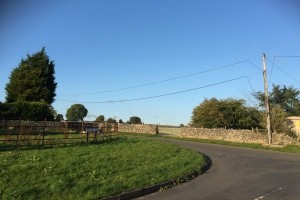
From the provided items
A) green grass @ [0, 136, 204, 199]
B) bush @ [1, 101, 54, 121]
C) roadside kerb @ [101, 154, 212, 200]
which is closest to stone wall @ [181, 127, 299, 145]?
bush @ [1, 101, 54, 121]

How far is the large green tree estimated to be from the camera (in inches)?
2367

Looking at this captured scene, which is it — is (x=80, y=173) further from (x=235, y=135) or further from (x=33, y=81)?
(x=33, y=81)

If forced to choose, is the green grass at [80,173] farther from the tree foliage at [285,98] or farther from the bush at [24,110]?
the tree foliage at [285,98]

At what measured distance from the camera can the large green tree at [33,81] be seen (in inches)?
2367

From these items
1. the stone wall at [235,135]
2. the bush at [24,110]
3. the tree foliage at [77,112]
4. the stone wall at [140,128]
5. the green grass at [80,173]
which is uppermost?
the tree foliage at [77,112]

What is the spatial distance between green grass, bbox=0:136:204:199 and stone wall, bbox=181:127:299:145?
22286mm

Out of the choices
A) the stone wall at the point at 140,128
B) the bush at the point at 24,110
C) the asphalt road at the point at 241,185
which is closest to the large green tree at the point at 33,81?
the bush at the point at 24,110

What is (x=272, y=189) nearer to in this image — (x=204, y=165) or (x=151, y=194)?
(x=151, y=194)

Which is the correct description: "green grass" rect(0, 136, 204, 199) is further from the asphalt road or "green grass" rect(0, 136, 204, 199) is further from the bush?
the bush

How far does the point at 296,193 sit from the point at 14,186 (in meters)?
8.63

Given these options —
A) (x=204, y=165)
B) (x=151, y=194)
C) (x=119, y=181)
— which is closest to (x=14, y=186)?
(x=119, y=181)

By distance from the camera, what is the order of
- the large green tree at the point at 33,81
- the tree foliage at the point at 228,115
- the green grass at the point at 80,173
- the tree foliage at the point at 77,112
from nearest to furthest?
the green grass at the point at 80,173 → the tree foliage at the point at 228,115 → the large green tree at the point at 33,81 → the tree foliage at the point at 77,112

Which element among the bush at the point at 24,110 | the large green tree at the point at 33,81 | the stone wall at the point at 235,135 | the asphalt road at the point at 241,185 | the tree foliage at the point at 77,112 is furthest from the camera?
the tree foliage at the point at 77,112

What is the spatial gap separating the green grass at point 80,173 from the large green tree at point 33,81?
144 feet
